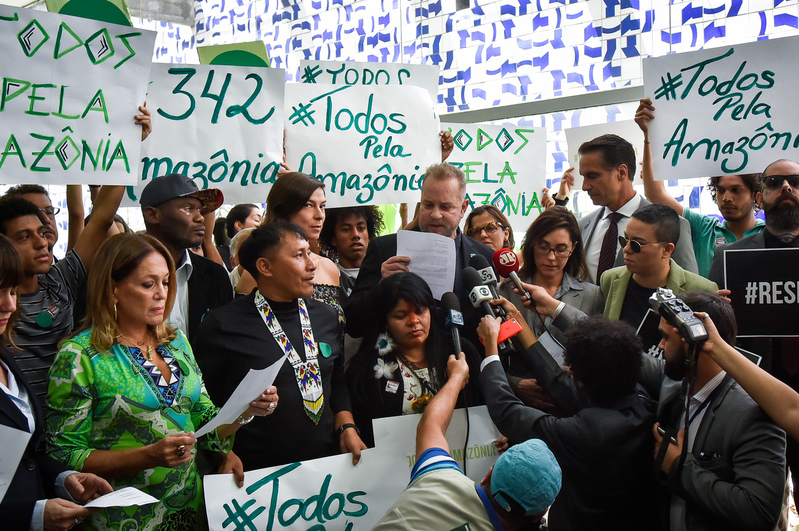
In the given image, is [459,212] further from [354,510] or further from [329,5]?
[329,5]

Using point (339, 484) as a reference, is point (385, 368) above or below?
above

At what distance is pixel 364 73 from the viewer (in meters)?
4.35

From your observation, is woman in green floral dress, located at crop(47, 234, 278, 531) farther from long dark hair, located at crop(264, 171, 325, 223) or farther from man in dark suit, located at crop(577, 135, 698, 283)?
man in dark suit, located at crop(577, 135, 698, 283)

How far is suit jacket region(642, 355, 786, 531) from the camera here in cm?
215

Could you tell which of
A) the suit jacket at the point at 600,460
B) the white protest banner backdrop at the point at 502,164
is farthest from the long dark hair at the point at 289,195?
the white protest banner backdrop at the point at 502,164

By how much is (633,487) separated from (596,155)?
2079 mm

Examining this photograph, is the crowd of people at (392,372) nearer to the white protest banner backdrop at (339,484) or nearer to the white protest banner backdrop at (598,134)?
the white protest banner backdrop at (339,484)

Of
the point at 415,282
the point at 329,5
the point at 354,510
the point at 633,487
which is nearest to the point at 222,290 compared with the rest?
the point at 415,282

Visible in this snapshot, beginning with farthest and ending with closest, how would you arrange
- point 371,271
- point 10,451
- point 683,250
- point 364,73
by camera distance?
1. point 364,73
2. point 683,250
3. point 371,271
4. point 10,451

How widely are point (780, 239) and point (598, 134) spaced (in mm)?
1787

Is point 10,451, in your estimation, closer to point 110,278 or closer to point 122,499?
point 122,499

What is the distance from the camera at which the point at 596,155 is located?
395cm

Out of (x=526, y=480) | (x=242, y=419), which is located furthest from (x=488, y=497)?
(x=242, y=419)

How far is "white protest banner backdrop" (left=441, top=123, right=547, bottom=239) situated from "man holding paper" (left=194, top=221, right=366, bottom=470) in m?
2.21
